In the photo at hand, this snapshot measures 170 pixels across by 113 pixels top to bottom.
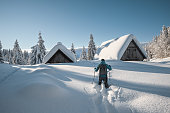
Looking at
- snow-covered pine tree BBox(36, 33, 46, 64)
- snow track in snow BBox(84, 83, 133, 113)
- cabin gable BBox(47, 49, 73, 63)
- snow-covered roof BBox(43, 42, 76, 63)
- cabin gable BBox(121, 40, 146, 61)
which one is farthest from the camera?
snow-covered pine tree BBox(36, 33, 46, 64)

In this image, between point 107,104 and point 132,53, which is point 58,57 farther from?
point 132,53

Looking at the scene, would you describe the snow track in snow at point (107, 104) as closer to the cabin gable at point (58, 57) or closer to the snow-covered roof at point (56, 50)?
the snow-covered roof at point (56, 50)

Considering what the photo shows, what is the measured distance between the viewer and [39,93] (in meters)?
2.77

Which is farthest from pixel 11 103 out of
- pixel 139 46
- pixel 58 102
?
pixel 139 46

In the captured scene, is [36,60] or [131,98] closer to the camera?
[131,98]

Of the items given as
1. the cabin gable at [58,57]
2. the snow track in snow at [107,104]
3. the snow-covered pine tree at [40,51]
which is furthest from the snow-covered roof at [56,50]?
the snow-covered pine tree at [40,51]

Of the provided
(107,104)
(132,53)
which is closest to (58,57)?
(107,104)

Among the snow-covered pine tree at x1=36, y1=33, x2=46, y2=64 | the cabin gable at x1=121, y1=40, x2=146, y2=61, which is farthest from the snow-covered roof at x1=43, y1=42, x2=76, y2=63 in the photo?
the snow-covered pine tree at x1=36, y1=33, x2=46, y2=64

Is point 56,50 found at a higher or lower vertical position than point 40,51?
lower

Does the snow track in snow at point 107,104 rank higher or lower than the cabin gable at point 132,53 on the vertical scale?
lower

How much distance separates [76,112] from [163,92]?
3.00 meters

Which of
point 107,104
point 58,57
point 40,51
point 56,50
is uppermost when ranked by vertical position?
point 40,51

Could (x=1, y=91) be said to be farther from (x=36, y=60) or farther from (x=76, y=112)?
(x=36, y=60)

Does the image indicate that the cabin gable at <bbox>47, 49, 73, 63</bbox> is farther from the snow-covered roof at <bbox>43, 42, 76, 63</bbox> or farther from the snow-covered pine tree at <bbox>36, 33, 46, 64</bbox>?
the snow-covered pine tree at <bbox>36, 33, 46, 64</bbox>
